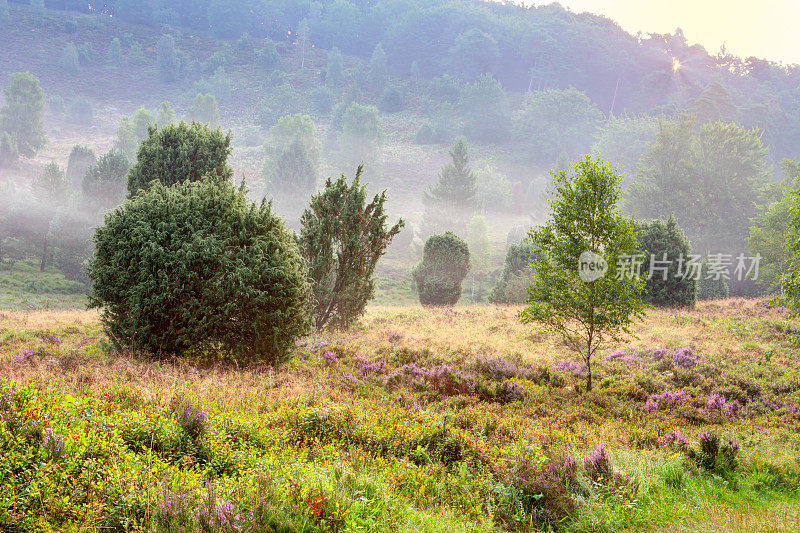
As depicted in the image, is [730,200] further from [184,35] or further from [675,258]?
[184,35]

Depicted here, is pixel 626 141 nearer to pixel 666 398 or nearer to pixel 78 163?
pixel 78 163

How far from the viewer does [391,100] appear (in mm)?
147500

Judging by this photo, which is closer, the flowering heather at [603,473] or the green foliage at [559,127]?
the flowering heather at [603,473]

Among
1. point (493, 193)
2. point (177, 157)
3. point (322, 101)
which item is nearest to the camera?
point (177, 157)

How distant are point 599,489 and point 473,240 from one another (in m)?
54.4

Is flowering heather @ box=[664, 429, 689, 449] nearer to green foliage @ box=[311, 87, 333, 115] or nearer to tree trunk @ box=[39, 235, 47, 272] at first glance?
tree trunk @ box=[39, 235, 47, 272]

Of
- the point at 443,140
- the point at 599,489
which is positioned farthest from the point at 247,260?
the point at 443,140

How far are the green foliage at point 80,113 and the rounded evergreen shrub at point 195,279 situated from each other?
13179 cm

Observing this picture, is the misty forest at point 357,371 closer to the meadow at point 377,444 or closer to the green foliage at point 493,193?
the meadow at point 377,444

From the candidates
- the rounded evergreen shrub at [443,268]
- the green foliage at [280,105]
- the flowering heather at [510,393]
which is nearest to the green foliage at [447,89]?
the green foliage at [280,105]

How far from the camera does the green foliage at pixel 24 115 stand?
246 ft

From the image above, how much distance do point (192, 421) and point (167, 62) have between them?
168 m

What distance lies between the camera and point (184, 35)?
6998 inches

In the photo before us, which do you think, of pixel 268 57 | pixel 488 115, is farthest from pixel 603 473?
pixel 268 57
